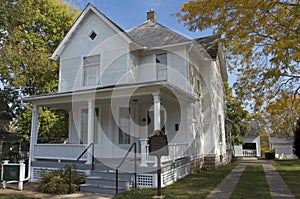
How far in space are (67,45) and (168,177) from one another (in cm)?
973

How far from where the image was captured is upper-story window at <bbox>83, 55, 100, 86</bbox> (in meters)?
13.6

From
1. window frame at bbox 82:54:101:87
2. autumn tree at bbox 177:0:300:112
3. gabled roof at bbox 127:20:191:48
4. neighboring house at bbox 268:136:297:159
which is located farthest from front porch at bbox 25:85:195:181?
neighboring house at bbox 268:136:297:159

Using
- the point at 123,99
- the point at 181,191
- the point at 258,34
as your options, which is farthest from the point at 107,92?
the point at 258,34

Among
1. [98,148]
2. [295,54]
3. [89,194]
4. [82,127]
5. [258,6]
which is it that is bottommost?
[89,194]

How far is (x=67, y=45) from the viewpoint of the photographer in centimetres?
1456

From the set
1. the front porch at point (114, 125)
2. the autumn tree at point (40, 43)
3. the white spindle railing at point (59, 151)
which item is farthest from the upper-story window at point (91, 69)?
the autumn tree at point (40, 43)

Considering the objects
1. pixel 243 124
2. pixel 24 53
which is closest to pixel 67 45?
pixel 24 53

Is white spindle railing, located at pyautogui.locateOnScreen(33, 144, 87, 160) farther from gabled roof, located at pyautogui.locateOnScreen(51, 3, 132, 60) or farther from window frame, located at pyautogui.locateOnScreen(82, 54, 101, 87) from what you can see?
gabled roof, located at pyautogui.locateOnScreen(51, 3, 132, 60)

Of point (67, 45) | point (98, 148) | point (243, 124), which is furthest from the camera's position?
point (243, 124)

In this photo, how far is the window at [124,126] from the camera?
12672 mm

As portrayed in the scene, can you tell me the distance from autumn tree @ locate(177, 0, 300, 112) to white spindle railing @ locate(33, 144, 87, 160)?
24.2 feet

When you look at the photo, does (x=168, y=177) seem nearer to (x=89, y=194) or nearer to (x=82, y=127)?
(x=89, y=194)

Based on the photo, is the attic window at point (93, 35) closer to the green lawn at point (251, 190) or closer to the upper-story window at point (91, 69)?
the upper-story window at point (91, 69)

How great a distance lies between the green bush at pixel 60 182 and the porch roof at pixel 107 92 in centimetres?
307
